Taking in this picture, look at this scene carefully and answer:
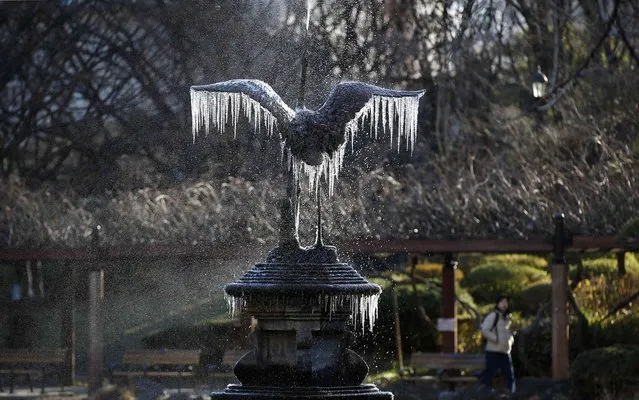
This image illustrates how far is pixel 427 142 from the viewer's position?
35031 millimetres

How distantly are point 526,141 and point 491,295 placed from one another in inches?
126

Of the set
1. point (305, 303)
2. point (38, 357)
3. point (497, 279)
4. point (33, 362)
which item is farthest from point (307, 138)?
point (497, 279)

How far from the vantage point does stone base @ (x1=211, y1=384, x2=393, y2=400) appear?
12781 mm

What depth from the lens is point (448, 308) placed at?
25.7 metres

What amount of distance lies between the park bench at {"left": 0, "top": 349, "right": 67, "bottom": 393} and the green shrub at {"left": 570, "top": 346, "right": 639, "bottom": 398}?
347 inches

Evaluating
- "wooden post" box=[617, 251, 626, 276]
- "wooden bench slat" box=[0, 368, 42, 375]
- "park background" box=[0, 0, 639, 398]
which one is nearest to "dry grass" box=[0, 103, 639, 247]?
"park background" box=[0, 0, 639, 398]

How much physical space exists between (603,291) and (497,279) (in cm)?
359

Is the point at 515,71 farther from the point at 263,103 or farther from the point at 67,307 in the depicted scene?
the point at 263,103

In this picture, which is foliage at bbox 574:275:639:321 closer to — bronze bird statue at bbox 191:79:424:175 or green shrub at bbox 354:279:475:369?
green shrub at bbox 354:279:475:369

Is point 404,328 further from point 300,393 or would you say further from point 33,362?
point 300,393

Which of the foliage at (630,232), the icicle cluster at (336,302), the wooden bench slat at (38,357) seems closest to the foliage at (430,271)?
the wooden bench slat at (38,357)

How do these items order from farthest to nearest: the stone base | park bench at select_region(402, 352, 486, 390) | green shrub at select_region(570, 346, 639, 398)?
1. park bench at select_region(402, 352, 486, 390)
2. green shrub at select_region(570, 346, 639, 398)
3. the stone base

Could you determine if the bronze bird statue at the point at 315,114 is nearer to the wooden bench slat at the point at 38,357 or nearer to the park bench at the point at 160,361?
the park bench at the point at 160,361


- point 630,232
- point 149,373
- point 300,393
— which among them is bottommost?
point 149,373
